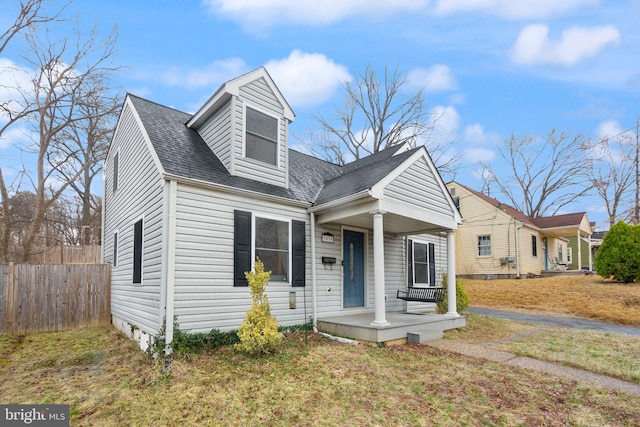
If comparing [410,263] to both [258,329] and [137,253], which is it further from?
[137,253]

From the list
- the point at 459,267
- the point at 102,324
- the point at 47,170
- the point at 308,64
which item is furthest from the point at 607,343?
the point at 47,170

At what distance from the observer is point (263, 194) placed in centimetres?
693

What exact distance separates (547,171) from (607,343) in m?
24.1

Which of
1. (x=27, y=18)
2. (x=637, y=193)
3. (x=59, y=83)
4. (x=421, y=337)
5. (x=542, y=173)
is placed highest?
(x=27, y=18)

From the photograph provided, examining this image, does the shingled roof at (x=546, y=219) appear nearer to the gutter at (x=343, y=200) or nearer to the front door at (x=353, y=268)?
the front door at (x=353, y=268)

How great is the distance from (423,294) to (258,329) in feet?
18.8

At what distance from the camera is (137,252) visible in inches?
283

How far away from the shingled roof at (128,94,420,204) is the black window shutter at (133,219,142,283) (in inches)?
69.9

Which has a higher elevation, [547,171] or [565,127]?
[565,127]

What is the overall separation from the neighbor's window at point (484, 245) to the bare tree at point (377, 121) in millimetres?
4979

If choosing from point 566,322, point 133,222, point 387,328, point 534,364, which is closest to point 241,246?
point 133,222

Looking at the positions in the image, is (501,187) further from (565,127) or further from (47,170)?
(47,170)

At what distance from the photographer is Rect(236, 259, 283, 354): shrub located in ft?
17.6

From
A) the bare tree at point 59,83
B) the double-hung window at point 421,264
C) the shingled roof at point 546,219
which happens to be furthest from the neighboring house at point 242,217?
the shingled roof at point 546,219
